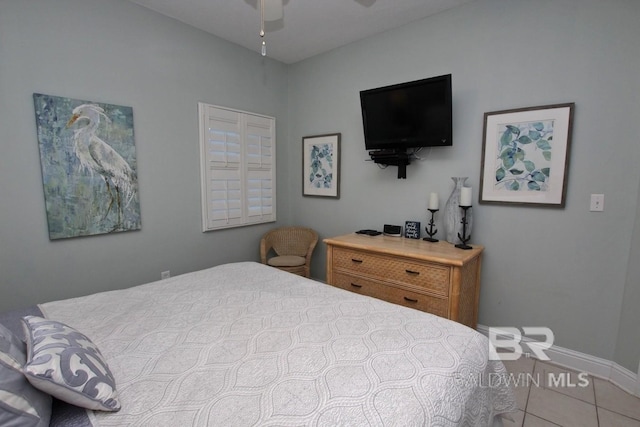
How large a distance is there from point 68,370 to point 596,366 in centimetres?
291

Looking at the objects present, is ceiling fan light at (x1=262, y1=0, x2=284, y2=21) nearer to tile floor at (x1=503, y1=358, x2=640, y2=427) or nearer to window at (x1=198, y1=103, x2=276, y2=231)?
window at (x1=198, y1=103, x2=276, y2=231)

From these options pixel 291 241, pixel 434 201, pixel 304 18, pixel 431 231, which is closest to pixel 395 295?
pixel 431 231

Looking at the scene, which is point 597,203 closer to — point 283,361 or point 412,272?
point 412,272

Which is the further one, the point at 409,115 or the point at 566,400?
the point at 409,115

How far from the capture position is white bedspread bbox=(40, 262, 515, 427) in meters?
0.84

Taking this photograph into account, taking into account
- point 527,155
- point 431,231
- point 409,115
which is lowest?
point 431,231

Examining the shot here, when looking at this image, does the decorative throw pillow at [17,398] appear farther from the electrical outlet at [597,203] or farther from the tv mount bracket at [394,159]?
the electrical outlet at [597,203]

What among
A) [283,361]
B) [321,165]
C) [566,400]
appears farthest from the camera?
[321,165]

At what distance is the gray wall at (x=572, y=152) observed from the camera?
6.13 feet

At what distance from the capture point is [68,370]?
2.67ft

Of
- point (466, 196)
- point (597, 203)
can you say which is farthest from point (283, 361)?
point (597, 203)

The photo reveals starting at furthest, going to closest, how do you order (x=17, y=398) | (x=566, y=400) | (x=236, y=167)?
(x=236, y=167)
(x=566, y=400)
(x=17, y=398)

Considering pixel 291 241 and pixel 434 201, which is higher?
pixel 434 201

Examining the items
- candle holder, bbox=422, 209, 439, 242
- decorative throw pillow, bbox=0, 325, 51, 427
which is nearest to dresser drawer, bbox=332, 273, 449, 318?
candle holder, bbox=422, 209, 439, 242
